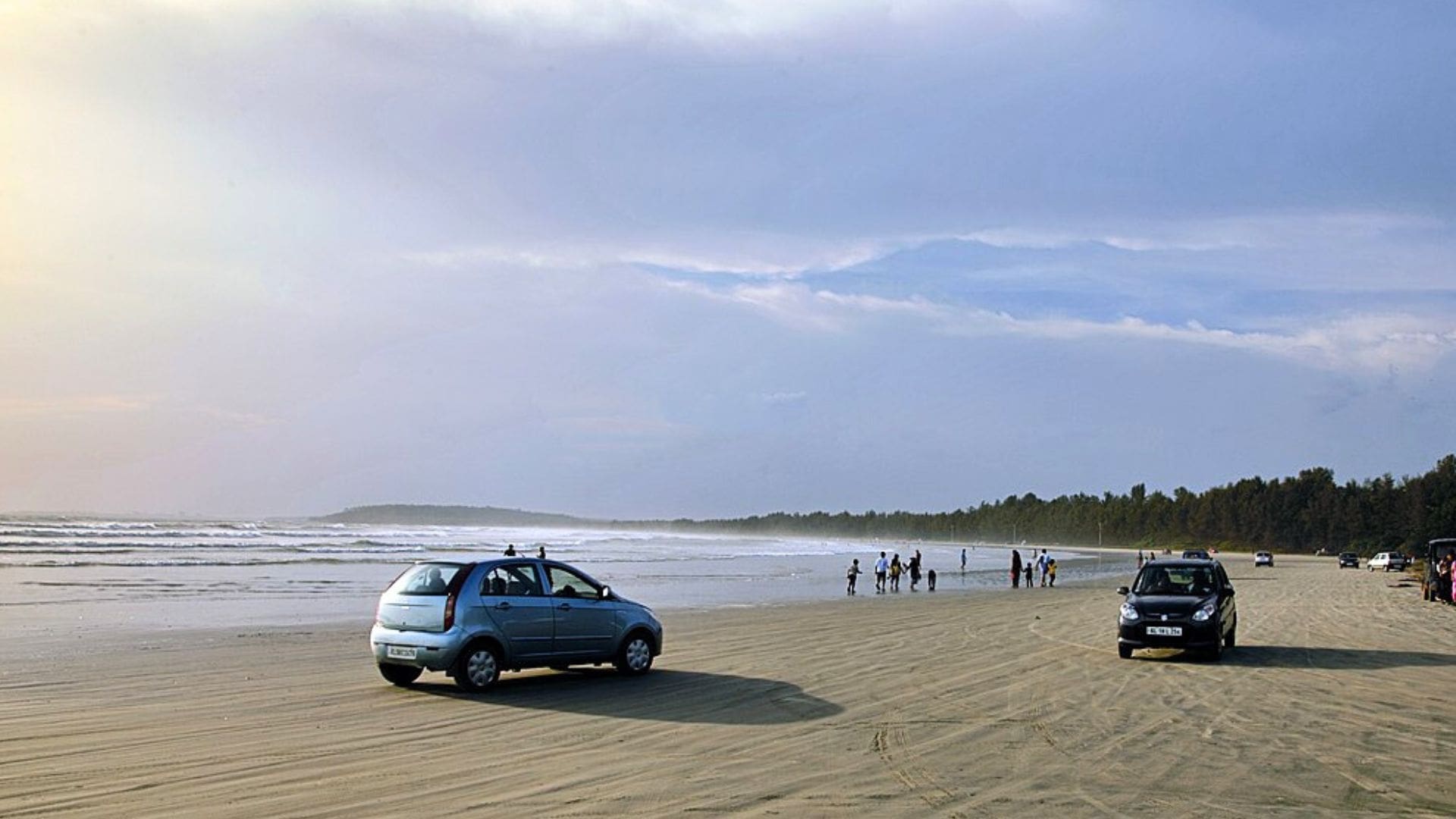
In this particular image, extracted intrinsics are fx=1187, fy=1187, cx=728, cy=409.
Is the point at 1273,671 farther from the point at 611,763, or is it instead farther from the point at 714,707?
the point at 611,763

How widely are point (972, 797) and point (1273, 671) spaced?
10.6 metres

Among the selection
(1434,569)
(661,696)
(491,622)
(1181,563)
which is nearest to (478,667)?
(491,622)

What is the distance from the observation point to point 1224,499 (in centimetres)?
15562

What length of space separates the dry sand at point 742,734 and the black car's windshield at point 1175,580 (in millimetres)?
1140

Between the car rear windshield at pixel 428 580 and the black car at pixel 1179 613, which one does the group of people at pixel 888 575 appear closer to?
the black car at pixel 1179 613

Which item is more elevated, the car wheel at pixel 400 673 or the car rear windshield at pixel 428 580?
the car rear windshield at pixel 428 580

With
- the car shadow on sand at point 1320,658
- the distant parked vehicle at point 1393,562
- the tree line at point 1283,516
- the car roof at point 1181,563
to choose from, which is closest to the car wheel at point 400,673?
→ the car shadow on sand at point 1320,658

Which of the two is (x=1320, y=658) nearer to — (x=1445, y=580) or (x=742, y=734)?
(x=742, y=734)

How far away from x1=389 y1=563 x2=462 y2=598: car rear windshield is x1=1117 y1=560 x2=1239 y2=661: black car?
1047cm

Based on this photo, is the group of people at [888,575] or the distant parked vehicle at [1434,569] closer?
the distant parked vehicle at [1434,569]

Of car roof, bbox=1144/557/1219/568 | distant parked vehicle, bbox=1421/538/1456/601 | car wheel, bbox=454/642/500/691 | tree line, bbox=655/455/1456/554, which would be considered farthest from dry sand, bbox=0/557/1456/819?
tree line, bbox=655/455/1456/554

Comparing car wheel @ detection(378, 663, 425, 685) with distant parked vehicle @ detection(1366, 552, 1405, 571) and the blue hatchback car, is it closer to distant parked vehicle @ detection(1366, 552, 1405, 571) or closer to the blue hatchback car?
the blue hatchback car

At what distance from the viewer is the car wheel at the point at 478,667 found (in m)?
13.6

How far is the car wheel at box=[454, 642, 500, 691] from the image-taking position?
535 inches
